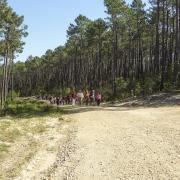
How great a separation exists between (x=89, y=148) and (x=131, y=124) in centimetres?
539

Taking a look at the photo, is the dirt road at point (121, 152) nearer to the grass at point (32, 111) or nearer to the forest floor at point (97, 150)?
the forest floor at point (97, 150)

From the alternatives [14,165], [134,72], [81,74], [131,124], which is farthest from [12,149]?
[81,74]

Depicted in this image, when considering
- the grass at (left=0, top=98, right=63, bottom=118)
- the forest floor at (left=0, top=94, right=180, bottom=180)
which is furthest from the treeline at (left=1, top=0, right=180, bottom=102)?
the forest floor at (left=0, top=94, right=180, bottom=180)

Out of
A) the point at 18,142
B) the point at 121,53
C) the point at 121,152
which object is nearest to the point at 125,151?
the point at 121,152

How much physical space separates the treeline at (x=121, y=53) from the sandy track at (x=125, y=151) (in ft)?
69.2

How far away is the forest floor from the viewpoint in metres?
12.9

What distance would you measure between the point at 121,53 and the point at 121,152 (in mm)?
74625

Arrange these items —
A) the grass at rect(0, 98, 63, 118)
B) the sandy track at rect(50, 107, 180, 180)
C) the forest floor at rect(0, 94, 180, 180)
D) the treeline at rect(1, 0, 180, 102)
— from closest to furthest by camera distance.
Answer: the sandy track at rect(50, 107, 180, 180), the forest floor at rect(0, 94, 180, 180), the grass at rect(0, 98, 63, 118), the treeline at rect(1, 0, 180, 102)

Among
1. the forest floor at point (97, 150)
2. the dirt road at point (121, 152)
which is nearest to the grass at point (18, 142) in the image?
the forest floor at point (97, 150)

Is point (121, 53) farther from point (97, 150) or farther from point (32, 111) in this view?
point (97, 150)

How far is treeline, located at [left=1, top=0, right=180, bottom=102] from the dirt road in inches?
836

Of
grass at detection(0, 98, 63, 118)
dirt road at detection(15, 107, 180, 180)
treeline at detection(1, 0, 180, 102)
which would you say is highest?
treeline at detection(1, 0, 180, 102)

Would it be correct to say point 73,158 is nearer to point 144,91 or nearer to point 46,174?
point 46,174

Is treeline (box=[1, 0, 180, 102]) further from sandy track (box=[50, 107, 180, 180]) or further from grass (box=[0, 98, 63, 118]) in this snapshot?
sandy track (box=[50, 107, 180, 180])
